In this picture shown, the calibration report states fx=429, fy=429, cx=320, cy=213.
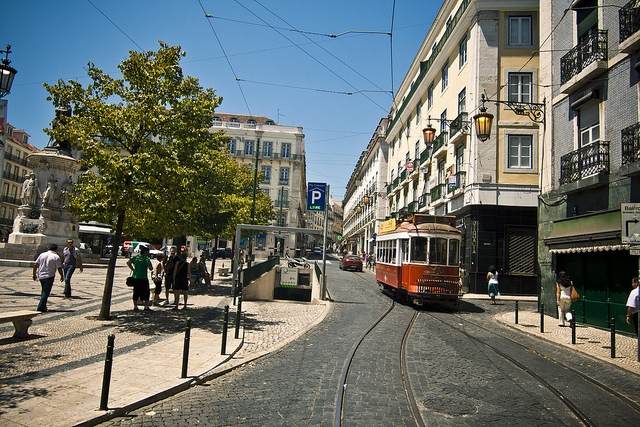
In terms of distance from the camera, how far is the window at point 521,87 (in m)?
22.8

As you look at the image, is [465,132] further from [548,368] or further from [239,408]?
[239,408]

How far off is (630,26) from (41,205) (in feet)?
75.1

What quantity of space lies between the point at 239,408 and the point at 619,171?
39.2 feet

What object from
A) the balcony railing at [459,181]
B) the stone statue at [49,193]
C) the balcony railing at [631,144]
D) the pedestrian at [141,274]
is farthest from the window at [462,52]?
the stone statue at [49,193]

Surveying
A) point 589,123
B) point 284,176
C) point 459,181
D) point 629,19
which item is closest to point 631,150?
point 589,123

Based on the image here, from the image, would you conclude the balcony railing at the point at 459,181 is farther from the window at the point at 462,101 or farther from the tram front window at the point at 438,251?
the tram front window at the point at 438,251

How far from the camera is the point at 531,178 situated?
22.6m

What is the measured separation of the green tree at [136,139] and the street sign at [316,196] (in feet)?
25.3

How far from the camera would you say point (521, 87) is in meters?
22.8

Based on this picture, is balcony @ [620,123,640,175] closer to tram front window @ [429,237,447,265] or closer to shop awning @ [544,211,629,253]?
shop awning @ [544,211,629,253]

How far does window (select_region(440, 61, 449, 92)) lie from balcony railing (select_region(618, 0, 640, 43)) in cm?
1677

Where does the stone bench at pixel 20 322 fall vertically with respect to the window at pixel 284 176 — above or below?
below

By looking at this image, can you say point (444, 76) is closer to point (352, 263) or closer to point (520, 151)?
point (520, 151)

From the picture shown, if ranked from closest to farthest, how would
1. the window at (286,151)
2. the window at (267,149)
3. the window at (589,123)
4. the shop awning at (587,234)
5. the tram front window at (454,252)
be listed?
the shop awning at (587,234) < the window at (589,123) < the tram front window at (454,252) < the window at (267,149) < the window at (286,151)
